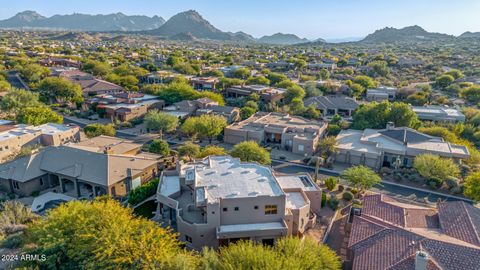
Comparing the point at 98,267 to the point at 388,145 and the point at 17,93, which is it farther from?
the point at 17,93

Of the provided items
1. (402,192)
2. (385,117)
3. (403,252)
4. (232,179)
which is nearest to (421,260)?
(403,252)

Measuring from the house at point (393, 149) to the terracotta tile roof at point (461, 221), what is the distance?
67.3 feet

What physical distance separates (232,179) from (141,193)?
1277 cm

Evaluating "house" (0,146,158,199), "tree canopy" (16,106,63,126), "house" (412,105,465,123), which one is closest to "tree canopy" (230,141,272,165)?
"house" (0,146,158,199)

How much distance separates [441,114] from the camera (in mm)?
73875

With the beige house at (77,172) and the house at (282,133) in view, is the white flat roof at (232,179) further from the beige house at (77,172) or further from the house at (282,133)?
the house at (282,133)

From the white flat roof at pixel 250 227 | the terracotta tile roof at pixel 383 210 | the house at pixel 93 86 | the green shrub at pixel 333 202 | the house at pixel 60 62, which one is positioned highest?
the house at pixel 60 62

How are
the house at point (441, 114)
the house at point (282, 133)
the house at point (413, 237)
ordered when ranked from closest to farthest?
1. the house at point (413, 237)
2. the house at point (282, 133)
3. the house at point (441, 114)

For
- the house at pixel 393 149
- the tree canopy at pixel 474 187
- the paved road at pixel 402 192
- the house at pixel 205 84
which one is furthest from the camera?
the house at pixel 205 84

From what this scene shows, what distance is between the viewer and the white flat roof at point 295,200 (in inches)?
1336

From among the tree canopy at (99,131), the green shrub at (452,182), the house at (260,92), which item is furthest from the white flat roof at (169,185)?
the house at (260,92)

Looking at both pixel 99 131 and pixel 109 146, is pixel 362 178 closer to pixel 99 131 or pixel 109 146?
pixel 109 146

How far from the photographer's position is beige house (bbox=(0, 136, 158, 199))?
1613 inches

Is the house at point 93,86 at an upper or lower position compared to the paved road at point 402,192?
upper
